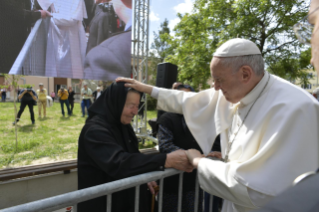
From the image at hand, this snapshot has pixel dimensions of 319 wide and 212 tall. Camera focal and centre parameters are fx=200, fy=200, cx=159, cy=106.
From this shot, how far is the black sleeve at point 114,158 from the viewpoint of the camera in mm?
1435

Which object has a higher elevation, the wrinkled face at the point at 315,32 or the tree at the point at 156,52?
the tree at the point at 156,52

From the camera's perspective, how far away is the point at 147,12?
20.4 feet

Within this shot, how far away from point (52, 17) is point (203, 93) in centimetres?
324

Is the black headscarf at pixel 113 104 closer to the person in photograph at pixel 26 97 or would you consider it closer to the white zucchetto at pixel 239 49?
the white zucchetto at pixel 239 49

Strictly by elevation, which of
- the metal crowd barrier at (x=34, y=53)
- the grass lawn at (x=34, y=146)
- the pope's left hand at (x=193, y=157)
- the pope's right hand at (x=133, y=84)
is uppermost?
the metal crowd barrier at (x=34, y=53)

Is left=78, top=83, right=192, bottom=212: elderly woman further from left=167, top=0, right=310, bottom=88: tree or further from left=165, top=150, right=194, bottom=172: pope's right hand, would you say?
left=167, top=0, right=310, bottom=88: tree

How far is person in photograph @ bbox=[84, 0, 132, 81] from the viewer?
4.41 meters

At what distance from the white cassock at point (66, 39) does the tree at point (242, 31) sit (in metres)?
3.34

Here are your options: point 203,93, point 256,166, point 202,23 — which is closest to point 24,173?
point 203,93

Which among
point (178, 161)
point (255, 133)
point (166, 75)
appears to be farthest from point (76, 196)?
point (166, 75)

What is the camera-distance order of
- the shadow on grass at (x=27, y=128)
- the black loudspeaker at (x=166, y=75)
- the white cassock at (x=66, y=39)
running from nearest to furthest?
the white cassock at (x=66, y=39) → the black loudspeaker at (x=166, y=75) → the shadow on grass at (x=27, y=128)

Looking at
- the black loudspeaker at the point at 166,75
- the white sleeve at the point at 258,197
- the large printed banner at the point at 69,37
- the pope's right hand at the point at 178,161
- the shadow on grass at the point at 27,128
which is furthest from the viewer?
the shadow on grass at the point at 27,128

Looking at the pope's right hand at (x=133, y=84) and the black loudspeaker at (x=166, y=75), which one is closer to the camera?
the pope's right hand at (x=133, y=84)

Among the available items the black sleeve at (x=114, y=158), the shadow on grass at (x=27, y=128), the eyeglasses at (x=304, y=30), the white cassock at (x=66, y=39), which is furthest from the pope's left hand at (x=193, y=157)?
the shadow on grass at (x=27, y=128)
